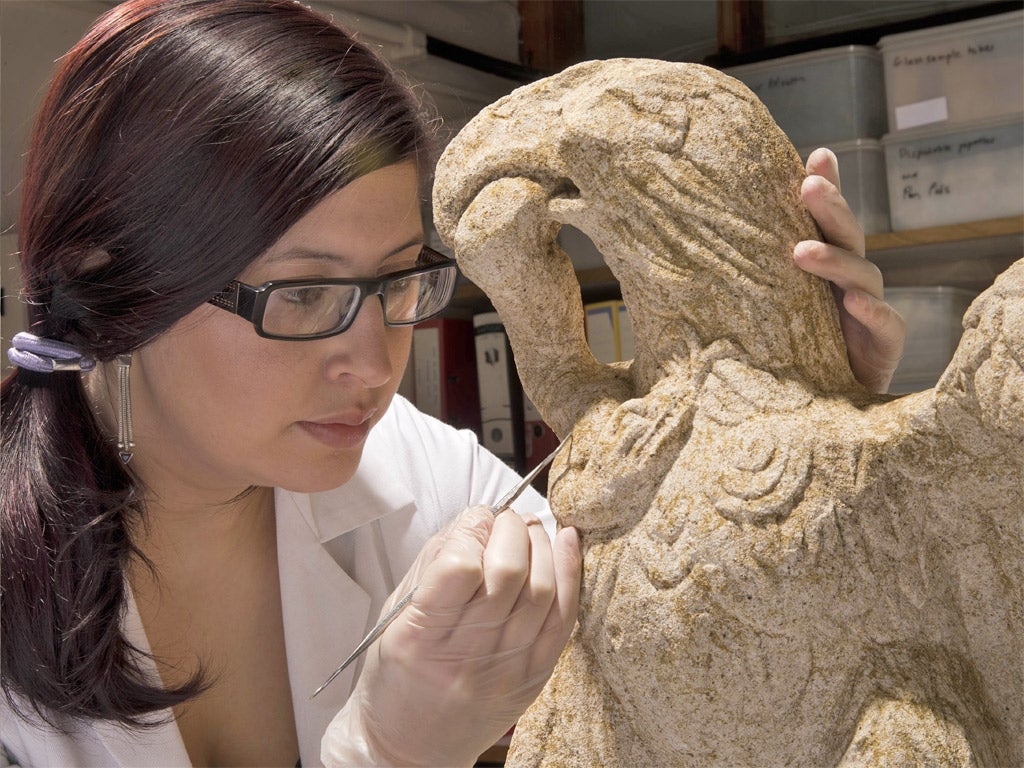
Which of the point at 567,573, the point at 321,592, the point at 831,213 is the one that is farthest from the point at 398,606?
the point at 831,213

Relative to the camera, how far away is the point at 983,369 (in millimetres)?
719

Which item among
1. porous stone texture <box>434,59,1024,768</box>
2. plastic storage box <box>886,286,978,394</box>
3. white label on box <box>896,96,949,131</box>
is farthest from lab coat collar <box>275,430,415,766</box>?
white label on box <box>896,96,949,131</box>

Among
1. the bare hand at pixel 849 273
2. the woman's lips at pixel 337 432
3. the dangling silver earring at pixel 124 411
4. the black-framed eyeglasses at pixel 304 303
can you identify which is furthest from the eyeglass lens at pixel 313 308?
the bare hand at pixel 849 273

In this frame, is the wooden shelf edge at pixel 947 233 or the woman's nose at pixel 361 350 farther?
the wooden shelf edge at pixel 947 233

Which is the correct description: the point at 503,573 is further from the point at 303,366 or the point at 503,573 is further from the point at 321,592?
the point at 321,592

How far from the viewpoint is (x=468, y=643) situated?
961 mm

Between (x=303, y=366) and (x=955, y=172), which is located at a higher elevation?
(x=955, y=172)

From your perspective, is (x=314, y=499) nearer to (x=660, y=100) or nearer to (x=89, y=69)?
(x=89, y=69)

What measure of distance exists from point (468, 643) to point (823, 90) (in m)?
1.27

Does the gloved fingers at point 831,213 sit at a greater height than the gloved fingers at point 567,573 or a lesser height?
greater

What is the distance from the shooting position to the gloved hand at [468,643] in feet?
3.03

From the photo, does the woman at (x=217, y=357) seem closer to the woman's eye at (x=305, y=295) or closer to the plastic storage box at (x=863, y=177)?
the woman's eye at (x=305, y=295)

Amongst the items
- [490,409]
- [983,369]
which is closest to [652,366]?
[983,369]

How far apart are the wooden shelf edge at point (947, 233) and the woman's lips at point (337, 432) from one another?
3.44ft
